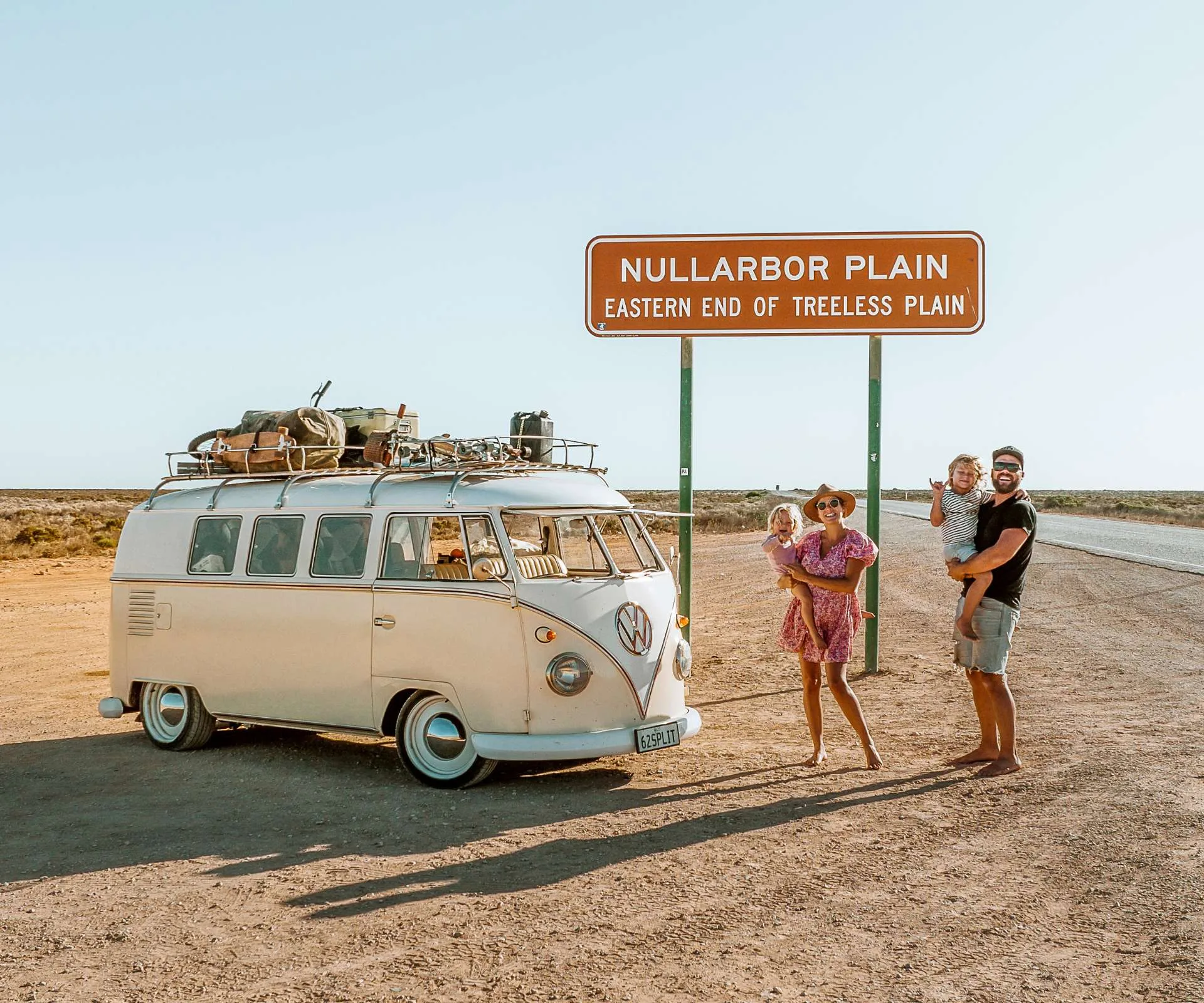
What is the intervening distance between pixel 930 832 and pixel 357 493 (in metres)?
4.55

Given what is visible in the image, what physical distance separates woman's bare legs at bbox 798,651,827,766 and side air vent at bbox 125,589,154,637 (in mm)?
5171

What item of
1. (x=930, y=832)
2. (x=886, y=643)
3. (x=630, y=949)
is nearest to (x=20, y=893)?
(x=630, y=949)

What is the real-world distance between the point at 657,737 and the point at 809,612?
133 centimetres

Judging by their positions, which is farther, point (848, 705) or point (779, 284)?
point (779, 284)

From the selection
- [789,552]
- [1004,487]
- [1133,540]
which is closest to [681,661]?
[789,552]

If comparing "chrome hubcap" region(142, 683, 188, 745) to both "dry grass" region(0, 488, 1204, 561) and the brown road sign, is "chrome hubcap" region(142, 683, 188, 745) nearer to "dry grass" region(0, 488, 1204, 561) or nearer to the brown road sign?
"dry grass" region(0, 488, 1204, 561)

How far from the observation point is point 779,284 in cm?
1326

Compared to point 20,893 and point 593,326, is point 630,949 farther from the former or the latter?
point 593,326

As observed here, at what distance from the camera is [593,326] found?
13.3 metres

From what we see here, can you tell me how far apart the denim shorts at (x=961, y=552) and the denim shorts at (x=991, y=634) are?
28 cm

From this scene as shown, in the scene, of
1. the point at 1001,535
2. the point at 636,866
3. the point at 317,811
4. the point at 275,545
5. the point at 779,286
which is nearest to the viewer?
the point at 636,866

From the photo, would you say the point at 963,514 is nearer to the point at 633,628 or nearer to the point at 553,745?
the point at 633,628

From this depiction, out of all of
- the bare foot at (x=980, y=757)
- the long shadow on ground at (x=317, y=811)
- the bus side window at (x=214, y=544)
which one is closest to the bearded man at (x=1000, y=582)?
the bare foot at (x=980, y=757)

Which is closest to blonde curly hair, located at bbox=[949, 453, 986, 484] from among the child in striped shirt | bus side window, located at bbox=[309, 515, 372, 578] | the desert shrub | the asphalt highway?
the child in striped shirt
